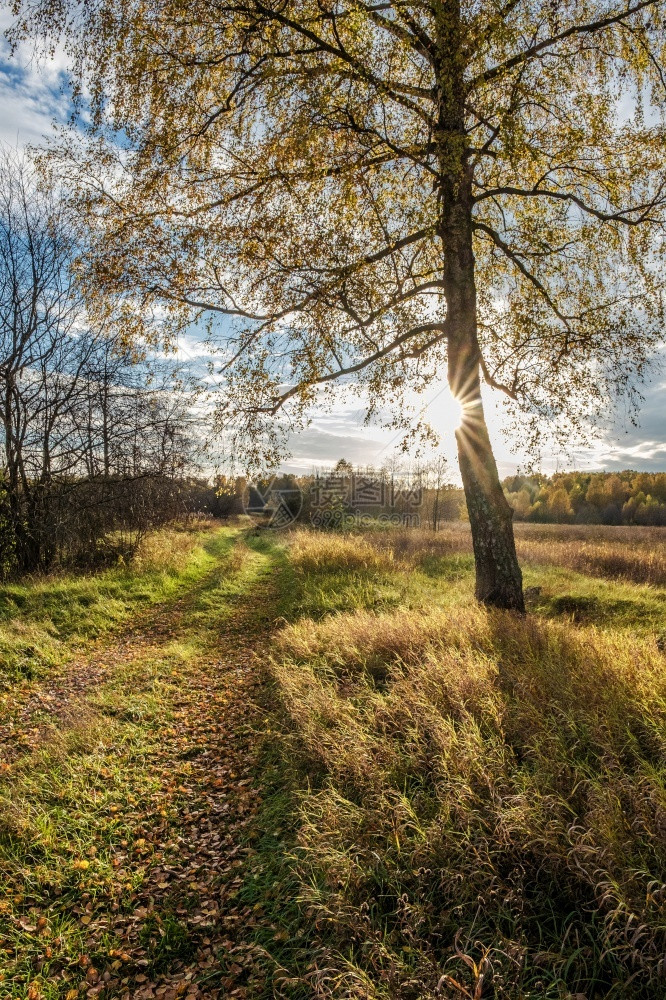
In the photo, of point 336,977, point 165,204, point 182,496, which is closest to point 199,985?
point 336,977

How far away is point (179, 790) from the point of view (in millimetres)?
4688

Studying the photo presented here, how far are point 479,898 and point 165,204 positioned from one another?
897 centimetres

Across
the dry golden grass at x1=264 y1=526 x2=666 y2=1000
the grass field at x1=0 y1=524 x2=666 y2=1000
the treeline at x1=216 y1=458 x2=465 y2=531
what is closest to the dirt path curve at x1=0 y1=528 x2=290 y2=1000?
the grass field at x1=0 y1=524 x2=666 y2=1000

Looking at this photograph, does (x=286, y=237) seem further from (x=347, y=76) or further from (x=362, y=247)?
(x=347, y=76)

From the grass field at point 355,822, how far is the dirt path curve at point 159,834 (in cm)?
2

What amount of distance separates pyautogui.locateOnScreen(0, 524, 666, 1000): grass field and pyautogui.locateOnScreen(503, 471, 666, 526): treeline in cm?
7834

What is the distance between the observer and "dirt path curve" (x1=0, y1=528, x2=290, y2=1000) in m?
3.01

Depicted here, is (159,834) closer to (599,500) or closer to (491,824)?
(491,824)

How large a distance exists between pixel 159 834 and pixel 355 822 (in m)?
1.89

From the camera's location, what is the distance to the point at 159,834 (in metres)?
4.14

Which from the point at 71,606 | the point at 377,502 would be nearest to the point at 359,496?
the point at 377,502

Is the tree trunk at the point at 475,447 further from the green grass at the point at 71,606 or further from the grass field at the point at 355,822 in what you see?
the green grass at the point at 71,606

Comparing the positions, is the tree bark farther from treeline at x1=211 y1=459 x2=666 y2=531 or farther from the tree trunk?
treeline at x1=211 y1=459 x2=666 y2=531

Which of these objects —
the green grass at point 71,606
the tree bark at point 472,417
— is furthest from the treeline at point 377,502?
the tree bark at point 472,417
